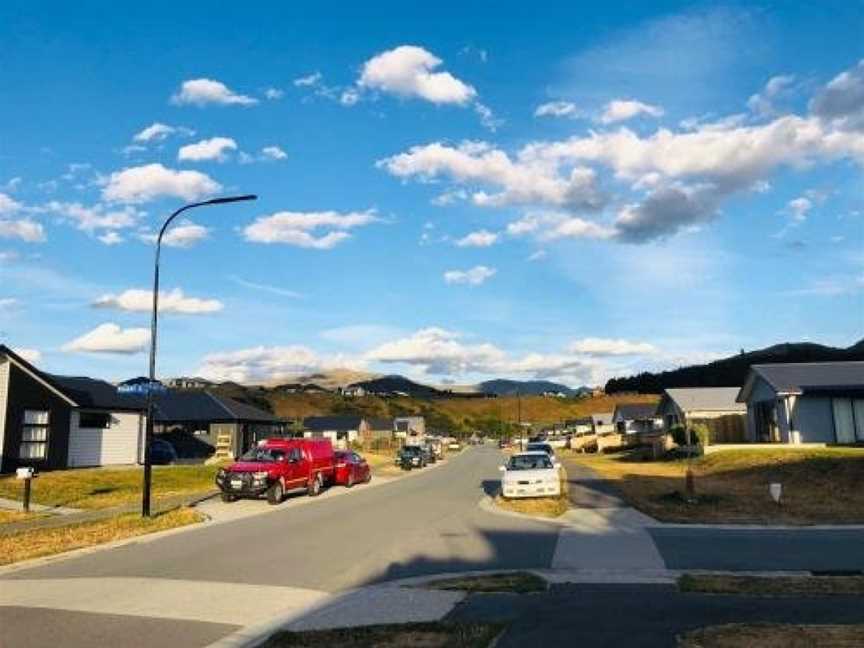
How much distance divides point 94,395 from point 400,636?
36.5 metres

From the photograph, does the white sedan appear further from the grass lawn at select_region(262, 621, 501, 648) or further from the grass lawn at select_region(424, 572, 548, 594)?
the grass lawn at select_region(262, 621, 501, 648)

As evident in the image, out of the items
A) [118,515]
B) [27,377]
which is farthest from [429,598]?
[27,377]

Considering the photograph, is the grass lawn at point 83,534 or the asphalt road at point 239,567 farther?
the grass lawn at point 83,534

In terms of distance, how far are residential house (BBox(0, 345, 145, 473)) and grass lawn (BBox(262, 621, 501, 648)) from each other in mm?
27455

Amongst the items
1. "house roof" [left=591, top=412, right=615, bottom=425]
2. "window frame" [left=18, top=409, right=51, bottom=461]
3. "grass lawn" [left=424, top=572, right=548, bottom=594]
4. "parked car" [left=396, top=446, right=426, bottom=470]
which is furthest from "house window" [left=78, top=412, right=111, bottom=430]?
"house roof" [left=591, top=412, right=615, bottom=425]

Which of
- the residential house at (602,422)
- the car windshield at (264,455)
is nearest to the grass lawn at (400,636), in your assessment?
the car windshield at (264,455)

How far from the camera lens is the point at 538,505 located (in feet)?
79.0

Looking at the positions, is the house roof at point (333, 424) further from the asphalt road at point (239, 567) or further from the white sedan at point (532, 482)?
the asphalt road at point (239, 567)

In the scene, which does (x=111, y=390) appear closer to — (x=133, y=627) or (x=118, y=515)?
(x=118, y=515)

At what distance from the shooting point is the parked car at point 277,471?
1038 inches

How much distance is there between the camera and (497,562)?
14.0 meters

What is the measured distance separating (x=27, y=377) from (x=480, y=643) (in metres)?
33.1

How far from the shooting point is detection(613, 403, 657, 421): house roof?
8550 centimetres

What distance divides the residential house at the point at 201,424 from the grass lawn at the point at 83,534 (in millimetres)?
34374
